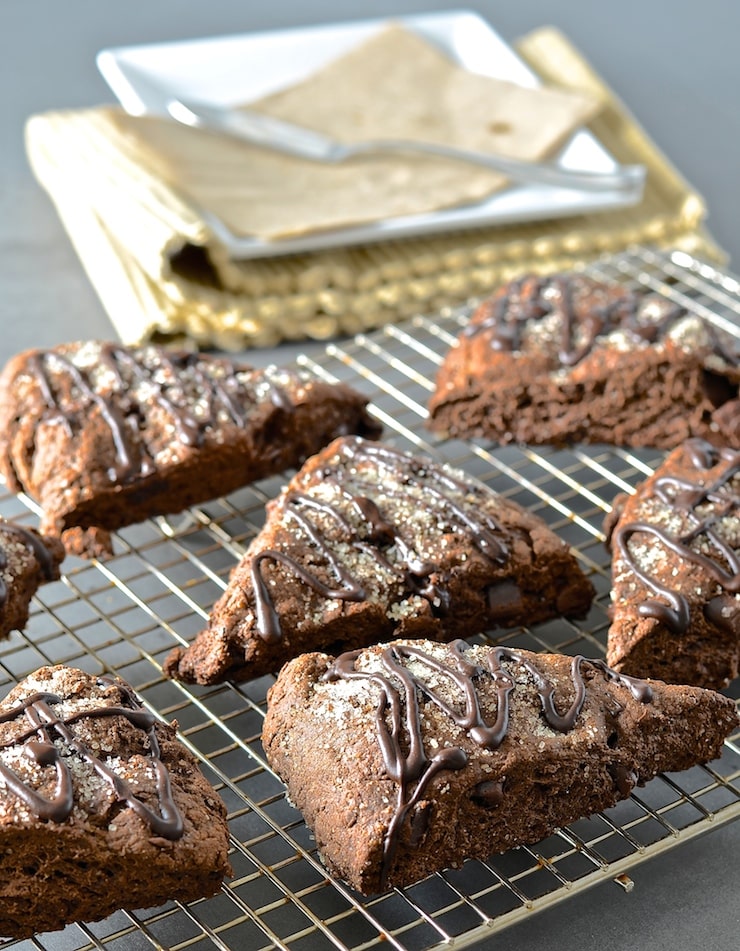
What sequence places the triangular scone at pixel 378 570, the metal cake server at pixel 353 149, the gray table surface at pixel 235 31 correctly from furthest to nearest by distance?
the metal cake server at pixel 353 149
the gray table surface at pixel 235 31
the triangular scone at pixel 378 570

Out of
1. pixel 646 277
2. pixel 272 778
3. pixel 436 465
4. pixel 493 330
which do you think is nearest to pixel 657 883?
pixel 272 778

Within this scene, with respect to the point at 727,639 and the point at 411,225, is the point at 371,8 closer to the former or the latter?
the point at 411,225

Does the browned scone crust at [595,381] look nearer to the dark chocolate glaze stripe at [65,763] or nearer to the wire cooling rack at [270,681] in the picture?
the wire cooling rack at [270,681]

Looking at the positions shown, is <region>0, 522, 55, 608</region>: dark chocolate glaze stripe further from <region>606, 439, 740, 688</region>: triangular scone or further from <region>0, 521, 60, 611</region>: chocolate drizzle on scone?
<region>606, 439, 740, 688</region>: triangular scone

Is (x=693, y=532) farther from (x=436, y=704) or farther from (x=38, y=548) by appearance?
(x=38, y=548)

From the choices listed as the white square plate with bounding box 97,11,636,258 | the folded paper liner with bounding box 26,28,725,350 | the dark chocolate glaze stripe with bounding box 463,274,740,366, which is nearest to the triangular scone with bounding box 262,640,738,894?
the dark chocolate glaze stripe with bounding box 463,274,740,366

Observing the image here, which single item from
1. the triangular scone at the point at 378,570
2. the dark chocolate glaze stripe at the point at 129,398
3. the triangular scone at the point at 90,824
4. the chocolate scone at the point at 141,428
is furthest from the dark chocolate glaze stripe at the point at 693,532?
the triangular scone at the point at 90,824

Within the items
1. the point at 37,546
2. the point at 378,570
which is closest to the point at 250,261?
the point at 37,546
